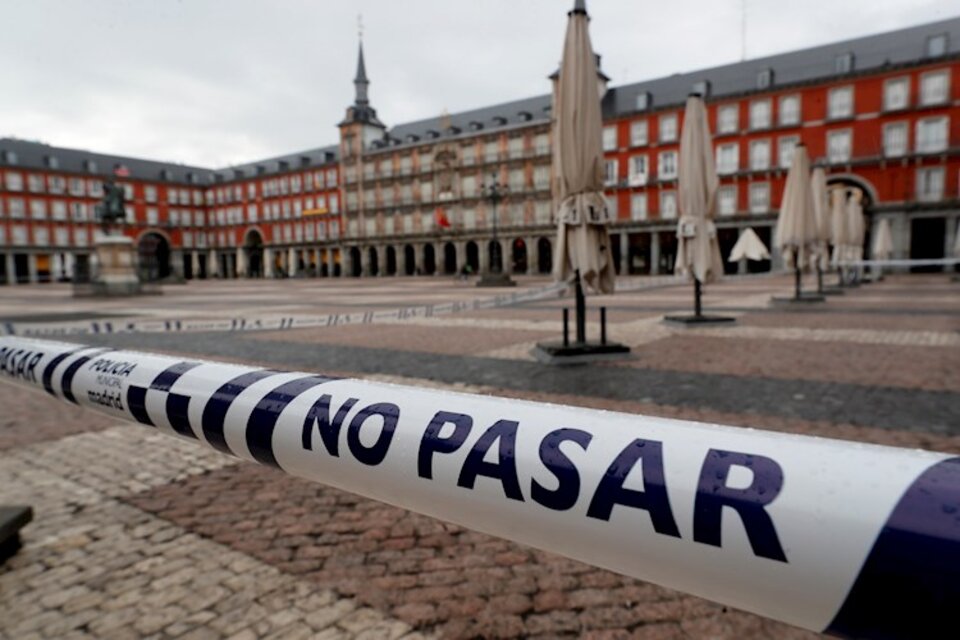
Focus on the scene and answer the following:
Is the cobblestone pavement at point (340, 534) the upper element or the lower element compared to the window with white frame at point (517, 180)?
lower

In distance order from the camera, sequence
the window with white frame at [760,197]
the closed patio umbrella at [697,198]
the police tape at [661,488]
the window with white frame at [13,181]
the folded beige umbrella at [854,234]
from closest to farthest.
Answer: the police tape at [661,488] < the closed patio umbrella at [697,198] < the folded beige umbrella at [854,234] < the window with white frame at [760,197] < the window with white frame at [13,181]

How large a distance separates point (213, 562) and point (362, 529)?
685mm

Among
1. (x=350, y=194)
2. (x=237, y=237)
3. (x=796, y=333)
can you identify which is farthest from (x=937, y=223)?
(x=237, y=237)

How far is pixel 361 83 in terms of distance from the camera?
6788 centimetres

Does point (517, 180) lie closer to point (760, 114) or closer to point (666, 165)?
point (666, 165)

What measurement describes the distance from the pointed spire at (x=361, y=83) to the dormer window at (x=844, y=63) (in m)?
48.0

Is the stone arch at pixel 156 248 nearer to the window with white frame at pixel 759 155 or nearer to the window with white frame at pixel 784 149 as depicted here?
the window with white frame at pixel 759 155

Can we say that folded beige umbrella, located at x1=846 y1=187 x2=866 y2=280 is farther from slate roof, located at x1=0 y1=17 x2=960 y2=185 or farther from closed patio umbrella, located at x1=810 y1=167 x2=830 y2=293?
slate roof, located at x1=0 y1=17 x2=960 y2=185

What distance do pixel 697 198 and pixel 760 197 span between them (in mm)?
35892

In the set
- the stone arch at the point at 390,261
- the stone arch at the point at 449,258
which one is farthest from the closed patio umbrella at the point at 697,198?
the stone arch at the point at 390,261

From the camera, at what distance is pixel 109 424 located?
466 centimetres

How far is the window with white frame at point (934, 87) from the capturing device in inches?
1390

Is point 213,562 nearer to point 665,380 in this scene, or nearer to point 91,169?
point 665,380

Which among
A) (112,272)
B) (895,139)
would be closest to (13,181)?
(112,272)
